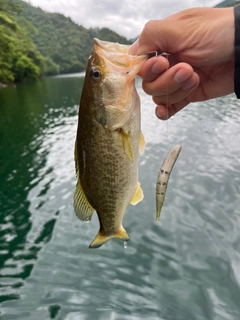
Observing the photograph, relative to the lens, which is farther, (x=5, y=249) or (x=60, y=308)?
(x=5, y=249)

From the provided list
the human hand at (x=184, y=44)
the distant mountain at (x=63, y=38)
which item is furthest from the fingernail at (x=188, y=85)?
the distant mountain at (x=63, y=38)

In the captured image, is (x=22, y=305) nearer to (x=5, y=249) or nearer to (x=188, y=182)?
(x=5, y=249)

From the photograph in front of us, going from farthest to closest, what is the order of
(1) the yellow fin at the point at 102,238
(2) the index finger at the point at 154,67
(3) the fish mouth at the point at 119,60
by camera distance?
1. (1) the yellow fin at the point at 102,238
2. (2) the index finger at the point at 154,67
3. (3) the fish mouth at the point at 119,60

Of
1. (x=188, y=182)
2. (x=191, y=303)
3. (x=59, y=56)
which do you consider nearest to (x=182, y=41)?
(x=191, y=303)

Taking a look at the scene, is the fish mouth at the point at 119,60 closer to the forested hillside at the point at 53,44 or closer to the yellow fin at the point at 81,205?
the yellow fin at the point at 81,205

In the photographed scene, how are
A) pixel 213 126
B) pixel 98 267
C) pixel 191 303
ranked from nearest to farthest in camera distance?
pixel 191 303 < pixel 98 267 < pixel 213 126
